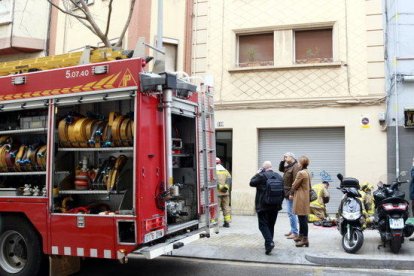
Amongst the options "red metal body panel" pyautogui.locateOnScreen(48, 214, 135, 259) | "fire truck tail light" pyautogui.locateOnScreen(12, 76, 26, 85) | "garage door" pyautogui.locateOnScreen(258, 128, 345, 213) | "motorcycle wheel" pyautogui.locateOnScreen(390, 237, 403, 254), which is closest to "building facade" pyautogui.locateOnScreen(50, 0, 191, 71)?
"garage door" pyautogui.locateOnScreen(258, 128, 345, 213)

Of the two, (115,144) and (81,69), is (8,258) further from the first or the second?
(81,69)

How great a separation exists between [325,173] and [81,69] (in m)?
9.09

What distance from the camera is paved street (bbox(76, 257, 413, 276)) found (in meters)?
7.41

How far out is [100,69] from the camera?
20.7ft

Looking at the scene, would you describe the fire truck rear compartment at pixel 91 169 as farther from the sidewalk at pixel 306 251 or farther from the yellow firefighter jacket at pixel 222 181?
the yellow firefighter jacket at pixel 222 181

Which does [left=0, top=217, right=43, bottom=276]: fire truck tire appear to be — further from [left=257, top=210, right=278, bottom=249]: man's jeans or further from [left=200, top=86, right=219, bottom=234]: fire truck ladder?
[left=257, top=210, right=278, bottom=249]: man's jeans

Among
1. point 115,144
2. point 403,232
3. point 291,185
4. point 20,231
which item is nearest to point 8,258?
point 20,231

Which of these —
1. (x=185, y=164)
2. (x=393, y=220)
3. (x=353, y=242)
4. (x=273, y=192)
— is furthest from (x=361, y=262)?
(x=185, y=164)

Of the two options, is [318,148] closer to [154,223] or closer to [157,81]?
[154,223]

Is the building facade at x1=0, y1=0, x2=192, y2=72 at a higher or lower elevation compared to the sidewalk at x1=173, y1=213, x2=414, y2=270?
higher

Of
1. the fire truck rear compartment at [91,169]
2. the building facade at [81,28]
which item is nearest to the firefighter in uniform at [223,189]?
the fire truck rear compartment at [91,169]

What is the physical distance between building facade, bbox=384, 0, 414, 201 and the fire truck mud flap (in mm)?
7393

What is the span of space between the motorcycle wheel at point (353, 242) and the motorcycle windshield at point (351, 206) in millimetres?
372

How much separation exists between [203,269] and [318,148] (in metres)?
7.30
